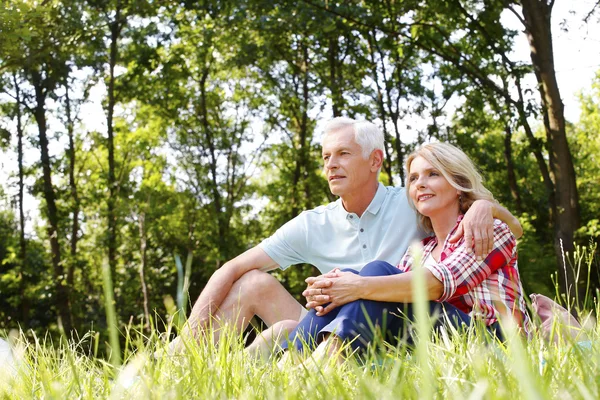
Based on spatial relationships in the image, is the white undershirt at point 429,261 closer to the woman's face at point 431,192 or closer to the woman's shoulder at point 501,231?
the woman's face at point 431,192

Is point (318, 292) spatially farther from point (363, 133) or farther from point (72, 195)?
point (72, 195)

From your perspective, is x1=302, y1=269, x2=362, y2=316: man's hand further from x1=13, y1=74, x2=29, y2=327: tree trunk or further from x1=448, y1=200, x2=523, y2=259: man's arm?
x1=13, y1=74, x2=29, y2=327: tree trunk

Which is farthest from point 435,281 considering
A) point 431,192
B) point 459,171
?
point 459,171

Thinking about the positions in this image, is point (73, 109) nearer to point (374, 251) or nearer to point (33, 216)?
point (33, 216)

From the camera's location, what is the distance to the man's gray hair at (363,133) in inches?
157

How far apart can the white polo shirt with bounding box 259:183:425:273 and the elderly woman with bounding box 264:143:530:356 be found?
10.1 inches

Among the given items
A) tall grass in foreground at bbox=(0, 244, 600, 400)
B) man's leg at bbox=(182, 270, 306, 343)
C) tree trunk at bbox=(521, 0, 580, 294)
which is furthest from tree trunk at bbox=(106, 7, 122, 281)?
tall grass in foreground at bbox=(0, 244, 600, 400)

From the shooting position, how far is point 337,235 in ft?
13.1

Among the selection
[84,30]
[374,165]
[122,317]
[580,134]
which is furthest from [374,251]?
[580,134]

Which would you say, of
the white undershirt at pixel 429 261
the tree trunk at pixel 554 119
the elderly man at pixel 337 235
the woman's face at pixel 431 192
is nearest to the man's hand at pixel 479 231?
the white undershirt at pixel 429 261

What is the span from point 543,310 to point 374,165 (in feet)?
4.34

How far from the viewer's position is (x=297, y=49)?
52.1 ft

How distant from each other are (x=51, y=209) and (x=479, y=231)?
1308cm

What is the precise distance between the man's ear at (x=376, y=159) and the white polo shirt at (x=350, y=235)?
0.12 meters
